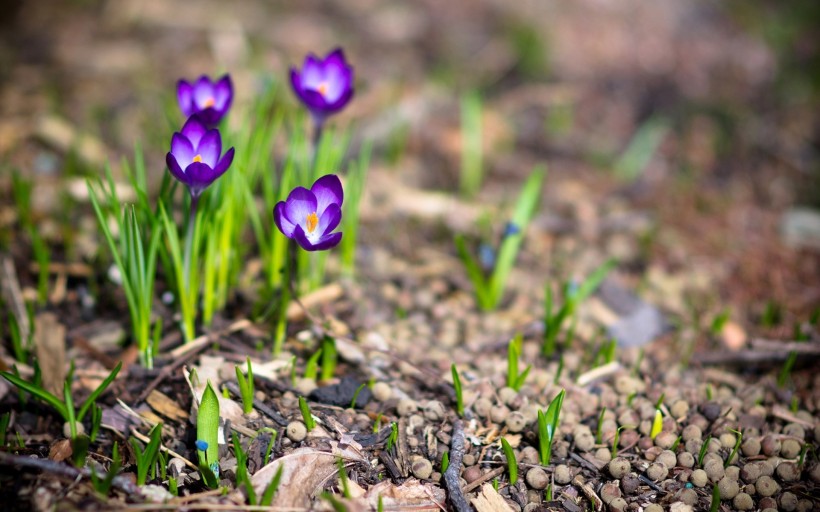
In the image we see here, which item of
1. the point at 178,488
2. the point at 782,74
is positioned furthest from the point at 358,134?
the point at 782,74

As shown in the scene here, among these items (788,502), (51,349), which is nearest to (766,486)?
(788,502)

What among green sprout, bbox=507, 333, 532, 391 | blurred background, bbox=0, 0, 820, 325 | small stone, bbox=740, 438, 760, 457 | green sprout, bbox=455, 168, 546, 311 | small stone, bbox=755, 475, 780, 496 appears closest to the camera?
small stone, bbox=755, 475, 780, 496

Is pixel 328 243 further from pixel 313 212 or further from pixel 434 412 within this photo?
pixel 434 412

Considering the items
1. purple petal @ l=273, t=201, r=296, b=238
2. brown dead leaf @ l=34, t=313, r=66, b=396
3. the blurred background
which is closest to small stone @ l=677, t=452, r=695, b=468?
the blurred background

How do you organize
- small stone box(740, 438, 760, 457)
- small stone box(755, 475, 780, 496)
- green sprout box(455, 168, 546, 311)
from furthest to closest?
green sprout box(455, 168, 546, 311), small stone box(740, 438, 760, 457), small stone box(755, 475, 780, 496)

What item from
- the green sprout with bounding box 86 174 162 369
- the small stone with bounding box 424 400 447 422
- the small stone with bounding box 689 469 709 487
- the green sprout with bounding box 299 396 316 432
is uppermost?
the green sprout with bounding box 86 174 162 369

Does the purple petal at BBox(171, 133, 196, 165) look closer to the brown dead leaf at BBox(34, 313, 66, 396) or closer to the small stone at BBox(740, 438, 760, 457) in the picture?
the brown dead leaf at BBox(34, 313, 66, 396)
